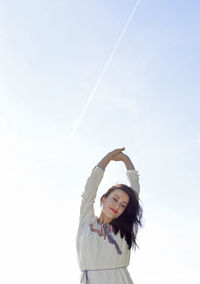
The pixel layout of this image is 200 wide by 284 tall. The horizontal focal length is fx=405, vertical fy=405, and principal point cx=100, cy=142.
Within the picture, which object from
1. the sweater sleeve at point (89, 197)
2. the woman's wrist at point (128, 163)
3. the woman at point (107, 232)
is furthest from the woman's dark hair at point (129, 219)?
the woman's wrist at point (128, 163)

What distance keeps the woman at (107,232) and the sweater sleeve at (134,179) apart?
1.9 inches

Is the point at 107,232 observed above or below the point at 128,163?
below

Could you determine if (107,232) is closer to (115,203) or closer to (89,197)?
(115,203)

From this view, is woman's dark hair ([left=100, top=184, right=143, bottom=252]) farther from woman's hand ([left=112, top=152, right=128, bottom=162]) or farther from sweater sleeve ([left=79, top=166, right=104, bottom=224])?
woman's hand ([left=112, top=152, right=128, bottom=162])

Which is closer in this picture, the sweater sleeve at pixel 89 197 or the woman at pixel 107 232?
the woman at pixel 107 232

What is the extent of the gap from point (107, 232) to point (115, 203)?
390 mm

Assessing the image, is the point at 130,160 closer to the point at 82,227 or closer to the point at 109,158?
the point at 109,158

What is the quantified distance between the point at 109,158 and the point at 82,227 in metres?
1.03

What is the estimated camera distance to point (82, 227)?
16.6 ft

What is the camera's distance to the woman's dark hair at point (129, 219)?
5059mm

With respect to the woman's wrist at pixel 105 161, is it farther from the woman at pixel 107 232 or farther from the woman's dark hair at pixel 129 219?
the woman's dark hair at pixel 129 219

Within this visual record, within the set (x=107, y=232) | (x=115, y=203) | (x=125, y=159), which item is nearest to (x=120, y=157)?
(x=125, y=159)

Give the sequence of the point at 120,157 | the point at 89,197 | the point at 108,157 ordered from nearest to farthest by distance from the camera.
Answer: the point at 89,197 < the point at 108,157 < the point at 120,157

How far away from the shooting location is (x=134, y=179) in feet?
18.5
